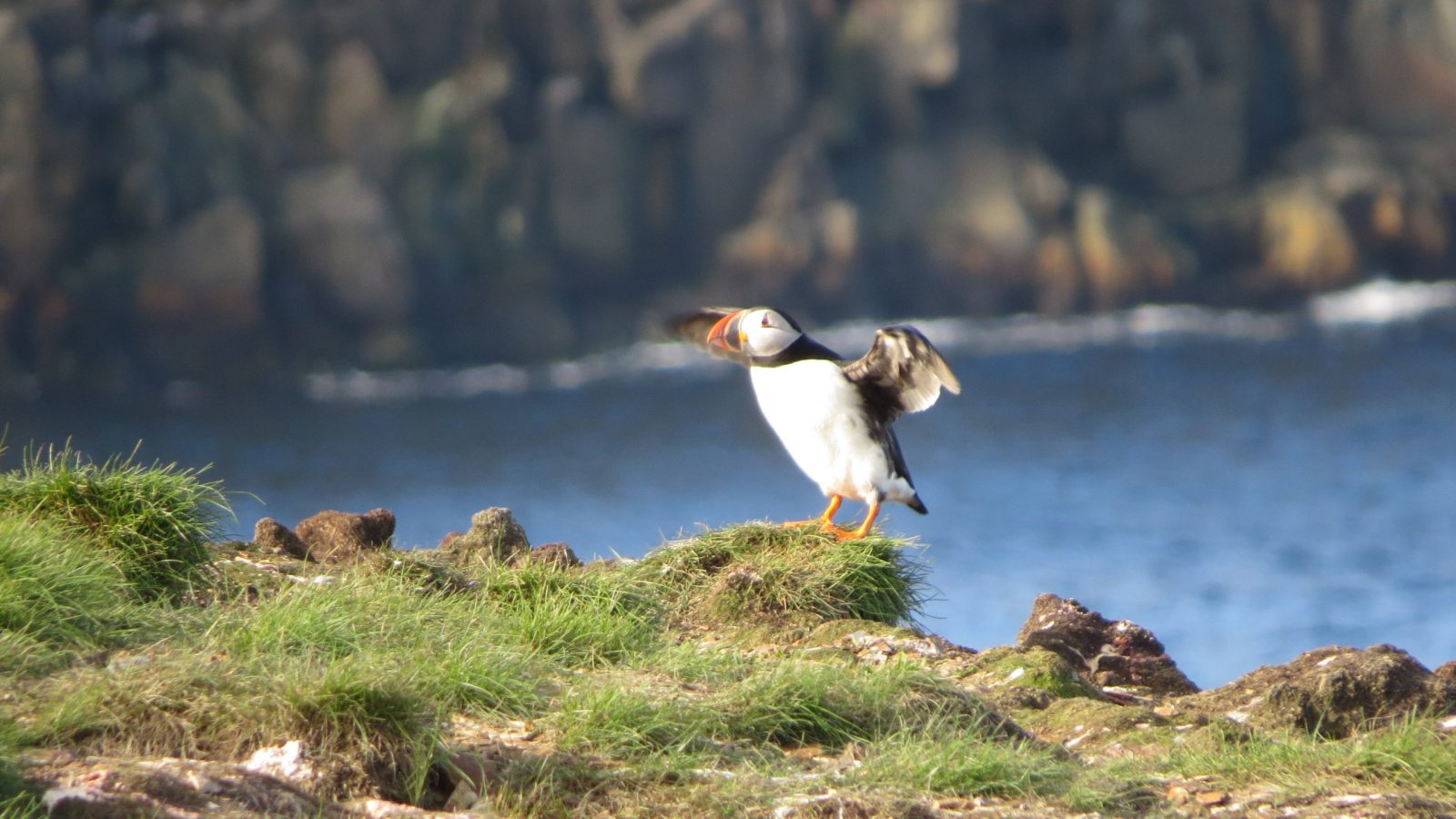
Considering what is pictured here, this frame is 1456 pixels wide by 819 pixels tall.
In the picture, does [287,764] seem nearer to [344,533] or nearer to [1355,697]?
[344,533]

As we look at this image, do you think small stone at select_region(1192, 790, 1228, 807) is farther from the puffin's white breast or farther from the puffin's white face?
the puffin's white face

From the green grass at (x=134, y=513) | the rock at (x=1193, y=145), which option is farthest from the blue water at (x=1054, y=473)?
the green grass at (x=134, y=513)

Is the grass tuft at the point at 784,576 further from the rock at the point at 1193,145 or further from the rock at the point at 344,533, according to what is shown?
the rock at the point at 1193,145

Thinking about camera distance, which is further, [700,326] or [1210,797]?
[700,326]

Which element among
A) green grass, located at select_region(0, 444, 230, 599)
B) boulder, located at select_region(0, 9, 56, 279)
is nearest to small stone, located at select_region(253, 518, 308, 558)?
green grass, located at select_region(0, 444, 230, 599)

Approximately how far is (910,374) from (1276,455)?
4108 centimetres

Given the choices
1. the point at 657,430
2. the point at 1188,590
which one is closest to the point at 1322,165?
the point at 657,430

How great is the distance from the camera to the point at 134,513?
5.76m

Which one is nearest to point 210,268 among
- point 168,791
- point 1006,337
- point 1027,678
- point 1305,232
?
point 1006,337

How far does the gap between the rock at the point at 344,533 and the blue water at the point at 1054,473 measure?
16865 millimetres

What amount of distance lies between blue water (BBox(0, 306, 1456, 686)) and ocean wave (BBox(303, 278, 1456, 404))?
1817 millimetres

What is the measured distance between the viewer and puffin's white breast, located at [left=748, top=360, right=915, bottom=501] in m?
6.82

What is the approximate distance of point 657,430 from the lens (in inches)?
1933

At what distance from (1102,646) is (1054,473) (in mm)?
36717
